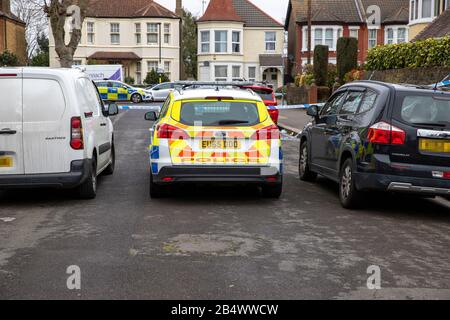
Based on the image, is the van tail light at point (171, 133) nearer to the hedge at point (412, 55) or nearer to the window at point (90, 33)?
the hedge at point (412, 55)

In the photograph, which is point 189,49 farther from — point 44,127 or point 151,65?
point 44,127

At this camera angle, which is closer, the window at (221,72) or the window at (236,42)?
the window at (221,72)

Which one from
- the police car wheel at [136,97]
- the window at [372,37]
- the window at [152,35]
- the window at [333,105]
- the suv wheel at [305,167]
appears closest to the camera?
the window at [333,105]

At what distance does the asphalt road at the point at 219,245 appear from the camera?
5508 millimetres

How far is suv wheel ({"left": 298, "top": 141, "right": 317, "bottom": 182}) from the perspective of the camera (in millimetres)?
11625

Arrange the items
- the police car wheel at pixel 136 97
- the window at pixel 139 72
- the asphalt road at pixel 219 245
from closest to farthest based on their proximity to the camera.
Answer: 1. the asphalt road at pixel 219 245
2. the police car wheel at pixel 136 97
3. the window at pixel 139 72

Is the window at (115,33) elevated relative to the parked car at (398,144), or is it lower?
elevated

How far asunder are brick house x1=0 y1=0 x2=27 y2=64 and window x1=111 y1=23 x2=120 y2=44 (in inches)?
315

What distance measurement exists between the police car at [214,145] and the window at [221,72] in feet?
170

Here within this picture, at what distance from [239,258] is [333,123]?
4.24 meters

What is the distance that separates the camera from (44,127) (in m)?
8.98

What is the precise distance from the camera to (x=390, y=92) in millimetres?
8695

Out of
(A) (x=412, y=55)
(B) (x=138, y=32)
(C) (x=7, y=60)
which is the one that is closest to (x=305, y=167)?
(A) (x=412, y=55)

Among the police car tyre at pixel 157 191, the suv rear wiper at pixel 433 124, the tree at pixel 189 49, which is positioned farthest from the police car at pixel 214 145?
the tree at pixel 189 49
